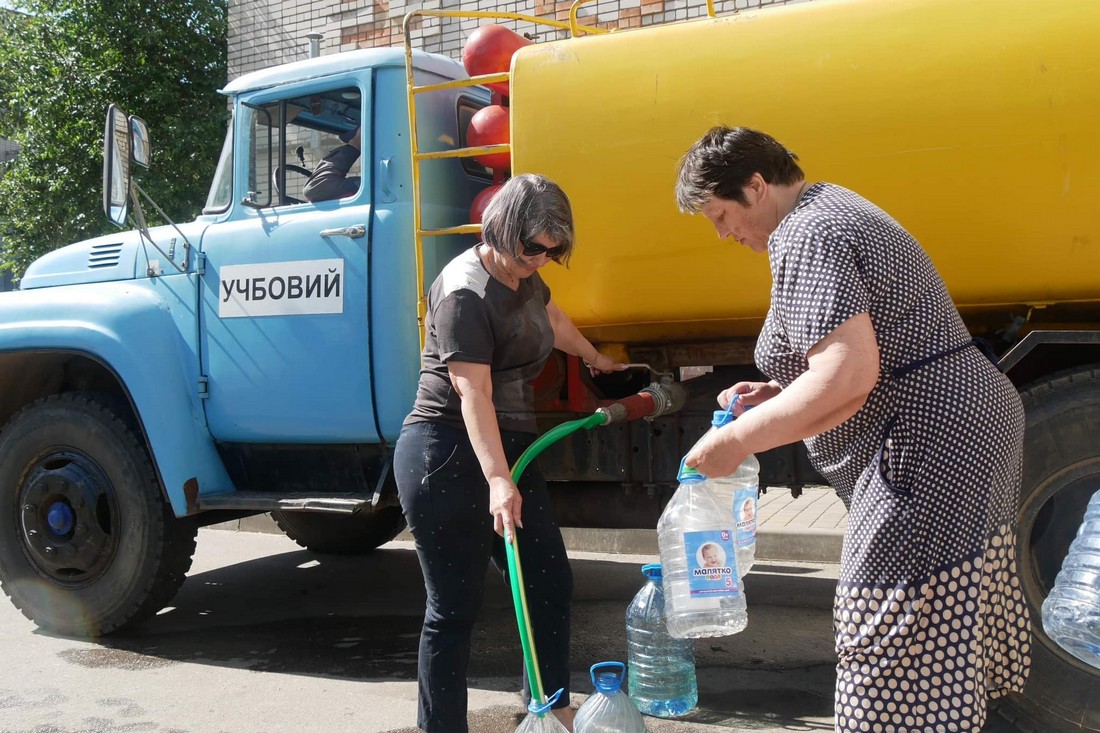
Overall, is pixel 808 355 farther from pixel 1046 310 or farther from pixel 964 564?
pixel 1046 310

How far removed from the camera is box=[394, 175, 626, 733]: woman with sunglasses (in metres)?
2.77

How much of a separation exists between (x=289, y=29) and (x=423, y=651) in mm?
9557

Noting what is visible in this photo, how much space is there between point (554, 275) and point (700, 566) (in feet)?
4.78

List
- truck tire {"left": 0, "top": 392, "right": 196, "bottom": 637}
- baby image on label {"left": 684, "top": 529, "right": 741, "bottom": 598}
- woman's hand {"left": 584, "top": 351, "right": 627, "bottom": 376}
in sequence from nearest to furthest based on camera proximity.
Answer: baby image on label {"left": 684, "top": 529, "right": 741, "bottom": 598}
woman's hand {"left": 584, "top": 351, "right": 627, "bottom": 376}
truck tire {"left": 0, "top": 392, "right": 196, "bottom": 637}

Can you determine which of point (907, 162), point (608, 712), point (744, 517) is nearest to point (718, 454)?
point (744, 517)

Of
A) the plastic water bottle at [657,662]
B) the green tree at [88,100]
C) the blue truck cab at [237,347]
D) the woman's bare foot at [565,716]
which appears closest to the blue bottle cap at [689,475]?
the woman's bare foot at [565,716]

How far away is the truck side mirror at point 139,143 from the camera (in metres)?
4.48

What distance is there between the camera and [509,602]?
5.46 meters

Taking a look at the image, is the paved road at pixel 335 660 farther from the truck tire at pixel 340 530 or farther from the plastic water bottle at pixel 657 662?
the truck tire at pixel 340 530

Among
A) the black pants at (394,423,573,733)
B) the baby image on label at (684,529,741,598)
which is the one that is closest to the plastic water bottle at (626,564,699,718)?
the black pants at (394,423,573,733)

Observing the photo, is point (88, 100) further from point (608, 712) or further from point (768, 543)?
point (608, 712)

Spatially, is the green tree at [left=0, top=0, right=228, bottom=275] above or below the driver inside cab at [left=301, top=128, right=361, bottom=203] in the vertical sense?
above

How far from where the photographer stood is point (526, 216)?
2775mm

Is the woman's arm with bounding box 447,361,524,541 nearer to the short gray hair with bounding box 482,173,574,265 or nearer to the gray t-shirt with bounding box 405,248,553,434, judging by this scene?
the gray t-shirt with bounding box 405,248,553,434
